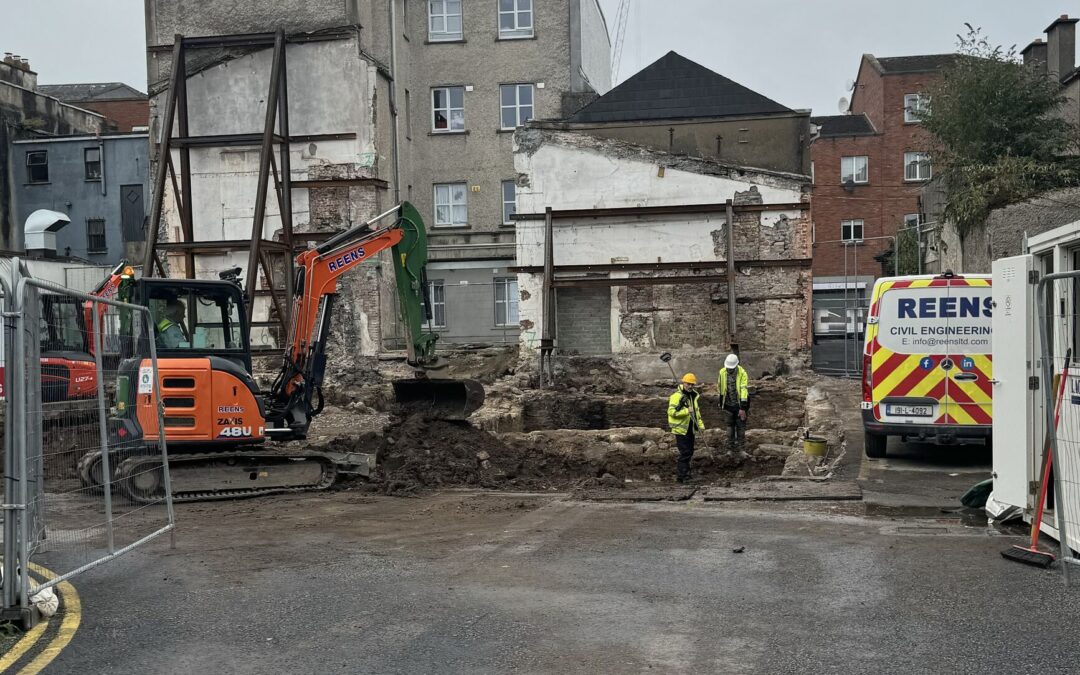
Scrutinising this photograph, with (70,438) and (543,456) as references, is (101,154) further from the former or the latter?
(70,438)

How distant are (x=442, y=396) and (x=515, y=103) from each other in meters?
21.1

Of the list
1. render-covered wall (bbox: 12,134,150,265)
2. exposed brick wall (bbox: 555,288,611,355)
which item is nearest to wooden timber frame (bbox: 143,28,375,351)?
exposed brick wall (bbox: 555,288,611,355)

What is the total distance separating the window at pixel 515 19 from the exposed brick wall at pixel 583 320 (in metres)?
13.3

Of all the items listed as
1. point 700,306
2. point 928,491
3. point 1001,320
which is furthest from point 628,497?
point 700,306

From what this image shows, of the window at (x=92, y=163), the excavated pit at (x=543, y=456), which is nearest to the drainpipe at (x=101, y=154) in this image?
the window at (x=92, y=163)

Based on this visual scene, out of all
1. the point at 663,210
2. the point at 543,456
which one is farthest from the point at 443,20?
the point at 543,456

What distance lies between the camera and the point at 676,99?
2570 centimetres

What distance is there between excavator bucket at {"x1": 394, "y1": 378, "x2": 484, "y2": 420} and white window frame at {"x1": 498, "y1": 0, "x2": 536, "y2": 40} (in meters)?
21.9

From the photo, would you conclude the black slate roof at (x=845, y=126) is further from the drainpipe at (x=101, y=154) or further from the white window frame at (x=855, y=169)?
the drainpipe at (x=101, y=154)

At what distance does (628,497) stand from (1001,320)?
445 centimetres

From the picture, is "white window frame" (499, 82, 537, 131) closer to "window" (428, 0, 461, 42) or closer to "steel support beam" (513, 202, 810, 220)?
"window" (428, 0, 461, 42)

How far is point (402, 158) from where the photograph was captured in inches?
1203

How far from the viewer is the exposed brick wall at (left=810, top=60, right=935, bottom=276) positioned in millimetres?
50250

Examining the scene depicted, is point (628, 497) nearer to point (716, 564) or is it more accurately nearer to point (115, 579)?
point (716, 564)
